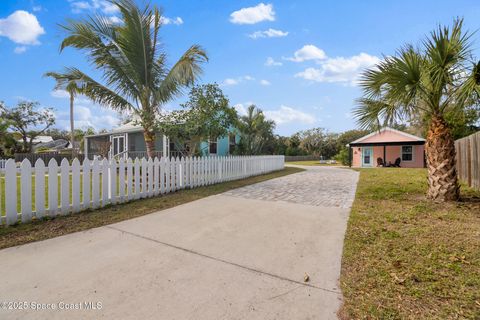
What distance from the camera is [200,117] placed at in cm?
916

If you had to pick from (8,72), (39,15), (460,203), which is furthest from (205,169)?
(8,72)

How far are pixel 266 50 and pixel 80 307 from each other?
44.6 feet

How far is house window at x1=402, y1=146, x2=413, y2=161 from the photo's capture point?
22172 mm

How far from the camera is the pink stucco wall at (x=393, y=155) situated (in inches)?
857

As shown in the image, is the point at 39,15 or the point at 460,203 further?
the point at 39,15

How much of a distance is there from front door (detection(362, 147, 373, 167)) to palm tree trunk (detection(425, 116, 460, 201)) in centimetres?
2000

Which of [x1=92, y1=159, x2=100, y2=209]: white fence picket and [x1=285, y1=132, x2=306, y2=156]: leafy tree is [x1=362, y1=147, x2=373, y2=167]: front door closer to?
[x1=285, y1=132, x2=306, y2=156]: leafy tree

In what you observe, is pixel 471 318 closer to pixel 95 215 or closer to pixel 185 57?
pixel 95 215

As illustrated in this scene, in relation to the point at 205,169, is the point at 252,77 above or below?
above

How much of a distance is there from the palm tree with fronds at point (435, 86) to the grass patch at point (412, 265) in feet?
3.62

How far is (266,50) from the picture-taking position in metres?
13.1

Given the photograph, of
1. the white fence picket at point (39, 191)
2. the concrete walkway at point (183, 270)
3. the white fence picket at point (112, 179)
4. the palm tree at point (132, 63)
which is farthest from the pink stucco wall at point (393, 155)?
the white fence picket at point (39, 191)

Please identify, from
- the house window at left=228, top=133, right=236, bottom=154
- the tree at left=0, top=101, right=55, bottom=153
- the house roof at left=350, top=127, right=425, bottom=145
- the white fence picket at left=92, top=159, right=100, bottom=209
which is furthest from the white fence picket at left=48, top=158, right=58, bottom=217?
the tree at left=0, top=101, right=55, bottom=153

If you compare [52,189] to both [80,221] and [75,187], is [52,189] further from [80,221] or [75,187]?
[80,221]
